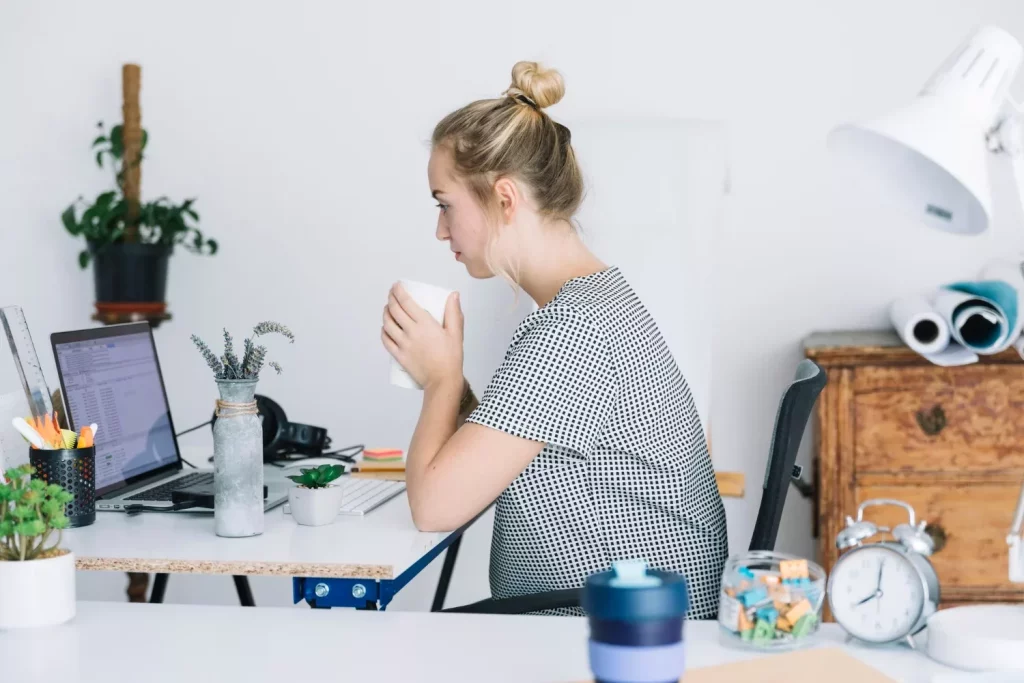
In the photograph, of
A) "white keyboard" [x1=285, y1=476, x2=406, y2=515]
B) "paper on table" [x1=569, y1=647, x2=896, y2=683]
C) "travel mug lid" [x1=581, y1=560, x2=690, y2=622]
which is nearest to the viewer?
"travel mug lid" [x1=581, y1=560, x2=690, y2=622]

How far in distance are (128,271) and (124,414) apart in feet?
3.84

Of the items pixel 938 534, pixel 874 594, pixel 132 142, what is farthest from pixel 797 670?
Answer: pixel 132 142

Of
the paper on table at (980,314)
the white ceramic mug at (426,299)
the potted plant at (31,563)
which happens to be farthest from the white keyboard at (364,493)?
the paper on table at (980,314)

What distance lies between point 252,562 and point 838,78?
7.21 ft

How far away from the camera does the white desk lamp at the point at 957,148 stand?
33.1 inches

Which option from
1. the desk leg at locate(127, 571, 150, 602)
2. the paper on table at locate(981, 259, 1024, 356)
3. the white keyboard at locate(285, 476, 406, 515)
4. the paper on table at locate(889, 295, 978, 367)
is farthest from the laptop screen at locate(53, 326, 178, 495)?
the paper on table at locate(981, 259, 1024, 356)

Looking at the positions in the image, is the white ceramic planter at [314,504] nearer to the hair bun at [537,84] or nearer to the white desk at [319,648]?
the white desk at [319,648]

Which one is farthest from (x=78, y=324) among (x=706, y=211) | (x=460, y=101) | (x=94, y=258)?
(x=706, y=211)

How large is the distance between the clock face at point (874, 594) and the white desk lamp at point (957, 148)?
0.19ft

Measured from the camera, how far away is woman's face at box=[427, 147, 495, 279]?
1.61m

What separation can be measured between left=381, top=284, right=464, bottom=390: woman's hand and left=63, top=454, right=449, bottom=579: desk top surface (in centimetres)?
23

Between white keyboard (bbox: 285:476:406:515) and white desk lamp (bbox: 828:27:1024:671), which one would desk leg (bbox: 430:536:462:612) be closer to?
white keyboard (bbox: 285:476:406:515)

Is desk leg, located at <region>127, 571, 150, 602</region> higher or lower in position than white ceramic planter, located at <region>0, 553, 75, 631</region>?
lower

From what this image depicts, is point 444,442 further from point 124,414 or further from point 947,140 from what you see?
point 947,140
